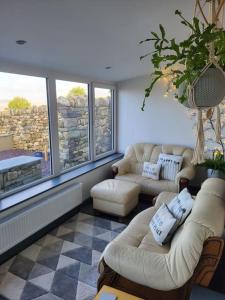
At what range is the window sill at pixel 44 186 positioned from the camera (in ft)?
8.93

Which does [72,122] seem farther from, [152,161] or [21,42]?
[21,42]

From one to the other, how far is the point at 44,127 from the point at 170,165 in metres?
2.20

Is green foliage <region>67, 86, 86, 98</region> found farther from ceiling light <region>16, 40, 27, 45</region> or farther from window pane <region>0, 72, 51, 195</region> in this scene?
ceiling light <region>16, 40, 27, 45</region>

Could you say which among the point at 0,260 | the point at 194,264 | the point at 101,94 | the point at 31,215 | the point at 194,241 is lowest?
the point at 0,260

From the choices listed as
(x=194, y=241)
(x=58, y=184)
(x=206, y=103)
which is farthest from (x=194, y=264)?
(x=58, y=184)

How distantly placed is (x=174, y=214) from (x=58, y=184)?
176cm

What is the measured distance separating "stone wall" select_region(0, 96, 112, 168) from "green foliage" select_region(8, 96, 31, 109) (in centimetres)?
6

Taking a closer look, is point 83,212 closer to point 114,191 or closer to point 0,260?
point 114,191

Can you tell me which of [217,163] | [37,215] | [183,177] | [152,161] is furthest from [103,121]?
[37,215]

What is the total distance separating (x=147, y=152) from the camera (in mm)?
4547

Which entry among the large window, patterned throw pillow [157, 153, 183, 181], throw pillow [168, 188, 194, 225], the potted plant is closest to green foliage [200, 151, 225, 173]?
the potted plant

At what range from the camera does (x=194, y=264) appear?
59.6 inches

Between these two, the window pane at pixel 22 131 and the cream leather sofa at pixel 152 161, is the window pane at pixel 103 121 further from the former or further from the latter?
the window pane at pixel 22 131

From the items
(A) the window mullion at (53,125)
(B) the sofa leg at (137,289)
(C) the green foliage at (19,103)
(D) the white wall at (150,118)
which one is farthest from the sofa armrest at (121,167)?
(B) the sofa leg at (137,289)
